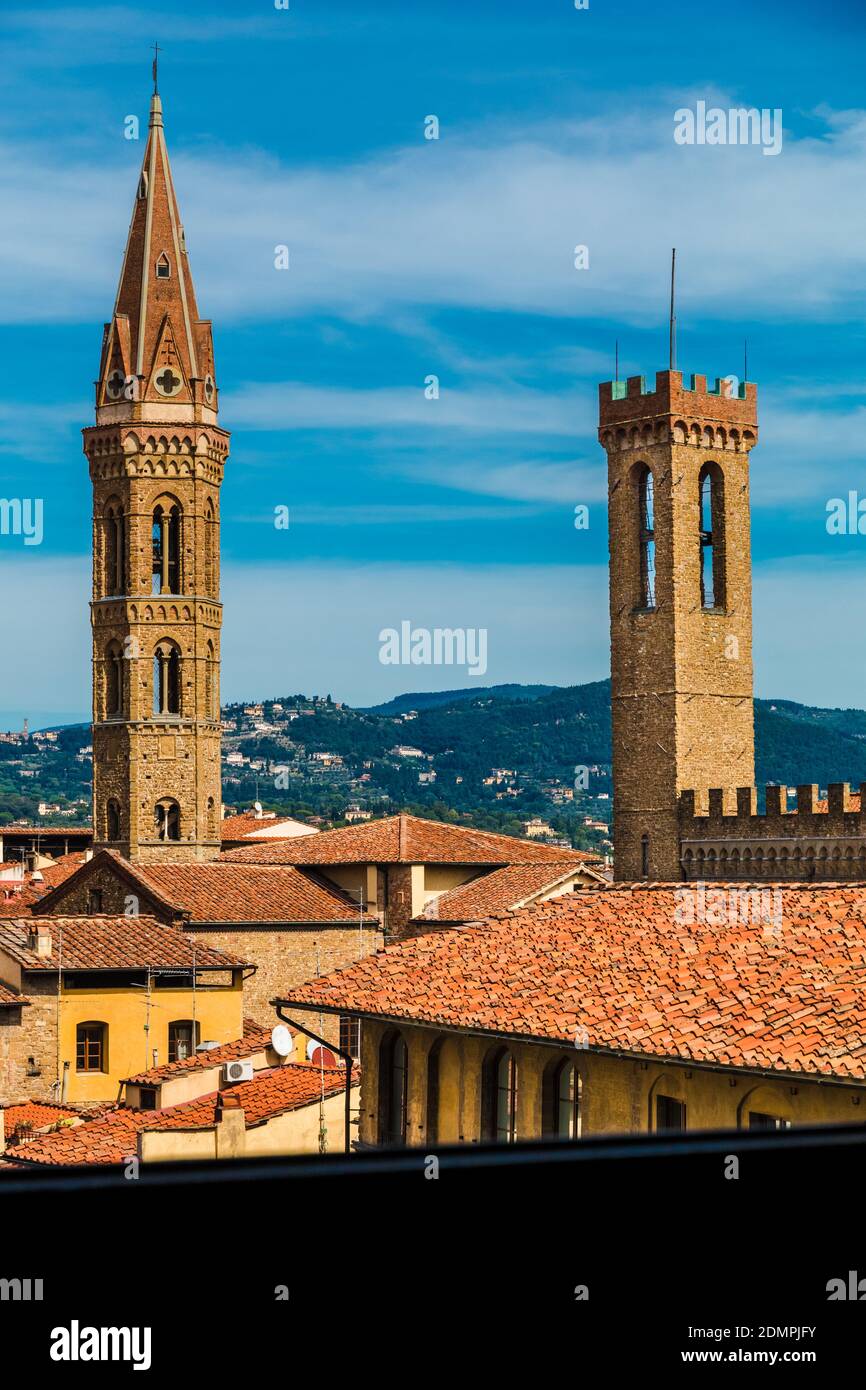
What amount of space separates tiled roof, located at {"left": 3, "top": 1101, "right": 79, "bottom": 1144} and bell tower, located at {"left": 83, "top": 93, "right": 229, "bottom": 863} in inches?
1164

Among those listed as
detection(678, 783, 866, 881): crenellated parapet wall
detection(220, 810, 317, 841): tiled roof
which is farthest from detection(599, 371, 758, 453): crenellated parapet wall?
detection(220, 810, 317, 841): tiled roof

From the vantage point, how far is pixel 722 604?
167ft

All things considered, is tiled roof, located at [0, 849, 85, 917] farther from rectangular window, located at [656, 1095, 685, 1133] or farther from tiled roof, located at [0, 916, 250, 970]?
rectangular window, located at [656, 1095, 685, 1133]

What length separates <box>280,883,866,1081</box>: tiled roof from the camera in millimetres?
14289

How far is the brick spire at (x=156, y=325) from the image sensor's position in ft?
193

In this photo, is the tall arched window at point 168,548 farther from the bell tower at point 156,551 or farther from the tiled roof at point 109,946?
the tiled roof at point 109,946

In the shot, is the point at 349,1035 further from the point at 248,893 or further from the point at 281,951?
the point at 248,893

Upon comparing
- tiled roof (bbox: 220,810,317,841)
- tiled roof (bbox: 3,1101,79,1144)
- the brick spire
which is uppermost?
the brick spire

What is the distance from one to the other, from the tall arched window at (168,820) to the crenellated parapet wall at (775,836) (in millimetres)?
16467

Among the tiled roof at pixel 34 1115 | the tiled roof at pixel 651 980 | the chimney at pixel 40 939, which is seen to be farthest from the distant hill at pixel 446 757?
the tiled roof at pixel 651 980
